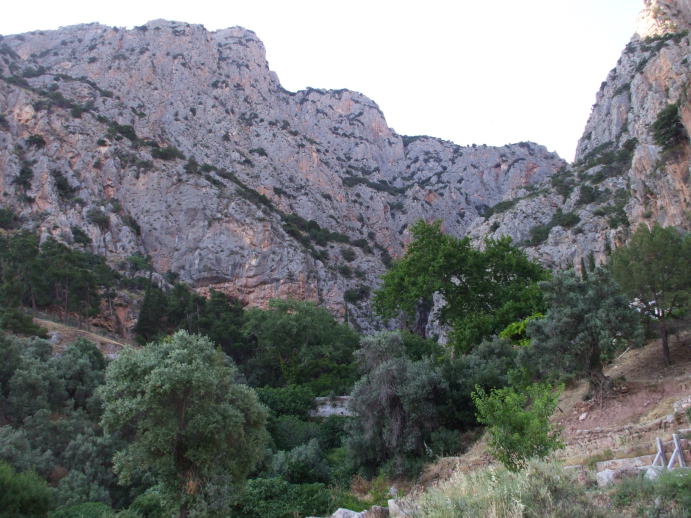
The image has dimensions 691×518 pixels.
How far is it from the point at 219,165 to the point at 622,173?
49.6 metres

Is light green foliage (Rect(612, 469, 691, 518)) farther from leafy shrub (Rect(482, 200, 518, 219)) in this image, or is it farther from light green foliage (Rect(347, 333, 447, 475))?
leafy shrub (Rect(482, 200, 518, 219))

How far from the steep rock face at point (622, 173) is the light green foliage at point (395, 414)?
17.7m

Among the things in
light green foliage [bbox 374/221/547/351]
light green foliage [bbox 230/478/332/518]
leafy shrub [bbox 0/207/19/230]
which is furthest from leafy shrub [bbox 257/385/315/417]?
leafy shrub [bbox 0/207/19/230]

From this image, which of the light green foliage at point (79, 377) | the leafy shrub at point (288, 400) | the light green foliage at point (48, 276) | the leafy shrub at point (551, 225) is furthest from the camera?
the leafy shrub at point (551, 225)

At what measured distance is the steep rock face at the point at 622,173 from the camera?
107ft

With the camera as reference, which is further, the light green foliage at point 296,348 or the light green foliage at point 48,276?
the light green foliage at point 48,276

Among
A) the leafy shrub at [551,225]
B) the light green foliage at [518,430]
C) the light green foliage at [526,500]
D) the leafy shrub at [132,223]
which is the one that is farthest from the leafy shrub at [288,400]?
the leafy shrub at [132,223]

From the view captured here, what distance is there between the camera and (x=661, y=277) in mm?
15469

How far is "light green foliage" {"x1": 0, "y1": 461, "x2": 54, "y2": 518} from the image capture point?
443 inches

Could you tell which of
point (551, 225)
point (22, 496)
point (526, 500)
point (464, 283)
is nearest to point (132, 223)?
point (464, 283)

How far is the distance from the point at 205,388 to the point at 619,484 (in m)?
8.94

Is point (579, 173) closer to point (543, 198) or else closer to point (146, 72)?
point (543, 198)

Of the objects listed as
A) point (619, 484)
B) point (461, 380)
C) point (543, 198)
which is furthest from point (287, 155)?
point (619, 484)

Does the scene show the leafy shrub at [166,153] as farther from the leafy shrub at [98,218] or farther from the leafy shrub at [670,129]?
the leafy shrub at [670,129]
